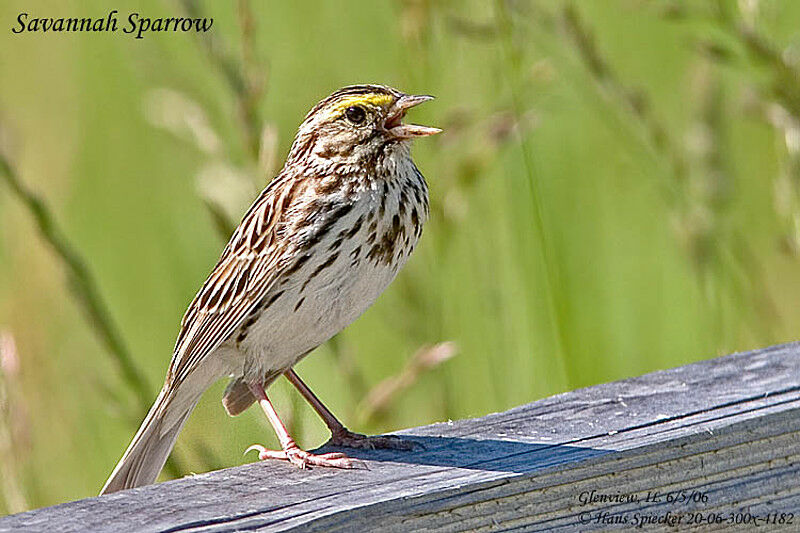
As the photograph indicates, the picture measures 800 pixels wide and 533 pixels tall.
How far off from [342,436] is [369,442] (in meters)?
0.23

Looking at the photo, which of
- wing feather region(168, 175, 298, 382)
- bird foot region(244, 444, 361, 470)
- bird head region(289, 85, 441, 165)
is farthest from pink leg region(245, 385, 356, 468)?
bird head region(289, 85, 441, 165)

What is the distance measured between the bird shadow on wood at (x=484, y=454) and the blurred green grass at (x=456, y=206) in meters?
0.68

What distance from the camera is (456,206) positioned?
3.25m

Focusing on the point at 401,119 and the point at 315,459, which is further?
the point at 401,119

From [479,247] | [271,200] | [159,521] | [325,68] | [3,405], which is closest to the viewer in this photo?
[159,521]

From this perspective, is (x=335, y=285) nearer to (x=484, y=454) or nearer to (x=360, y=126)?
(x=360, y=126)

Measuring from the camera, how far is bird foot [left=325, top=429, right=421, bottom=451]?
2.23m

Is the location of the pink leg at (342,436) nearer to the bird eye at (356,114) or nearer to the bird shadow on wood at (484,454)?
the bird shadow on wood at (484,454)

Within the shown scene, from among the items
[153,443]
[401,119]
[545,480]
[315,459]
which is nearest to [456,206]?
[401,119]

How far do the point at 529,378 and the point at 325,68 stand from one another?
65.1 inches

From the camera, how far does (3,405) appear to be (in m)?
2.56

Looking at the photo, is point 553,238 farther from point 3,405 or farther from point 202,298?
point 3,405

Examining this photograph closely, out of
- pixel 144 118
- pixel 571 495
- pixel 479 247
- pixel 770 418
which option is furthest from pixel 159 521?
pixel 144 118

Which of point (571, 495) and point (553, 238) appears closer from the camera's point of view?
point (571, 495)
